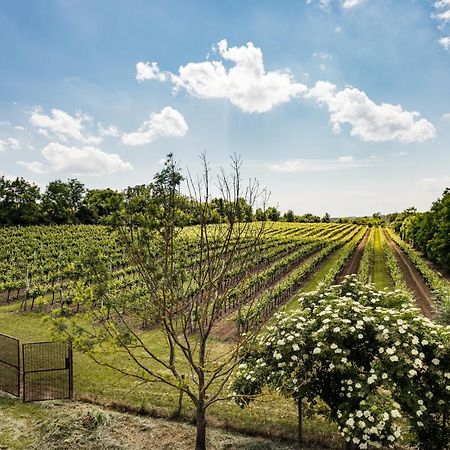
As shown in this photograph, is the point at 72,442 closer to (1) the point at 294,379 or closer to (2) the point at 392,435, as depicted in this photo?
(1) the point at 294,379

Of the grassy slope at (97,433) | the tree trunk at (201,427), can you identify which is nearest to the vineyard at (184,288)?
the grassy slope at (97,433)

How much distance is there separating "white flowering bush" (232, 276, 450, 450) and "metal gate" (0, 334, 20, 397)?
7213mm

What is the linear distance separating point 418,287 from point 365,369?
28921mm

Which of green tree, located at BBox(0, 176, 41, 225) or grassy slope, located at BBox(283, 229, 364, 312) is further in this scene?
green tree, located at BBox(0, 176, 41, 225)

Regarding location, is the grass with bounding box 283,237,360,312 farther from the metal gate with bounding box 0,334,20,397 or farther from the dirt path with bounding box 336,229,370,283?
the metal gate with bounding box 0,334,20,397

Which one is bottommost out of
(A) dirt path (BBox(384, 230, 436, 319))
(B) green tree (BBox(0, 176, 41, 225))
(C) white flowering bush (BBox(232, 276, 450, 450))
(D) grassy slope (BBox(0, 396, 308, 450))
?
(A) dirt path (BBox(384, 230, 436, 319))

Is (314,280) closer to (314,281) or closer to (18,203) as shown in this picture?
(314,281)

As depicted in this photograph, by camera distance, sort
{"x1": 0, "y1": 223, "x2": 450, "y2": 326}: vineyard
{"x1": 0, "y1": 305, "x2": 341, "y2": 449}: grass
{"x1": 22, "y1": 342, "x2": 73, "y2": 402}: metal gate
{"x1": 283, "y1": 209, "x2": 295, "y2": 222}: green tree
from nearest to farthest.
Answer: {"x1": 0, "y1": 305, "x2": 341, "y2": 449}: grass, {"x1": 22, "y1": 342, "x2": 73, "y2": 402}: metal gate, {"x1": 0, "y1": 223, "x2": 450, "y2": 326}: vineyard, {"x1": 283, "y1": 209, "x2": 295, "y2": 222}: green tree

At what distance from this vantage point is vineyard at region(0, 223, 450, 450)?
10.2 m

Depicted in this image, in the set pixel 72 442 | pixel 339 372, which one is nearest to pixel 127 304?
pixel 72 442

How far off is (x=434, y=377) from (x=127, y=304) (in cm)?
766

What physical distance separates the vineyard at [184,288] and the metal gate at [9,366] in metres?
1.97

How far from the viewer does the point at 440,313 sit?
14188 millimetres

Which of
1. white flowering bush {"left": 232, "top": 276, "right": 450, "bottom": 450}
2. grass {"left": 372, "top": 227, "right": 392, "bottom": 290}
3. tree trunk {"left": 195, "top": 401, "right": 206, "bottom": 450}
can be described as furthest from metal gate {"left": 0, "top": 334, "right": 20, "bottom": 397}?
grass {"left": 372, "top": 227, "right": 392, "bottom": 290}
